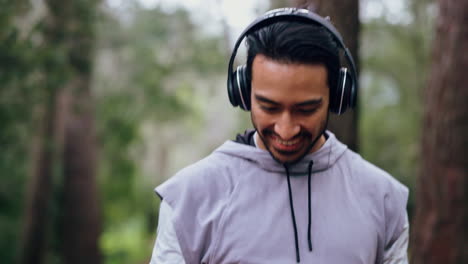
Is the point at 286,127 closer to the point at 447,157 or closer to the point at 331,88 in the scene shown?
the point at 331,88

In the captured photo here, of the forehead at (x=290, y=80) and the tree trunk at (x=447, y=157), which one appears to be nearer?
the forehead at (x=290, y=80)

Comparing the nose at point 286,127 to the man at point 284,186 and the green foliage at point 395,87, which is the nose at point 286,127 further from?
the green foliage at point 395,87

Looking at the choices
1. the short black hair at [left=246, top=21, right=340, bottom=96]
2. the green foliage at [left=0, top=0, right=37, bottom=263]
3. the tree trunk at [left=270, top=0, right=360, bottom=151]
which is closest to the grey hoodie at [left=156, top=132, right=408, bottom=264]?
the short black hair at [left=246, top=21, right=340, bottom=96]

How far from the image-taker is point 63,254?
1617 cm

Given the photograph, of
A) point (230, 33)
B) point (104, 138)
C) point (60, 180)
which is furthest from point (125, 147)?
point (230, 33)

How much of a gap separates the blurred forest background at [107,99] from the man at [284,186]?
655 cm

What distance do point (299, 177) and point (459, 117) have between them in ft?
14.6

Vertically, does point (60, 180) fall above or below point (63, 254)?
above

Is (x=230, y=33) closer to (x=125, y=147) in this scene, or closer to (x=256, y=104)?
(x=125, y=147)

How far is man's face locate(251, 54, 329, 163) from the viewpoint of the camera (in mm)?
2289

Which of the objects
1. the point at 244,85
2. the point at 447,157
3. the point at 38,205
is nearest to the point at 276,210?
the point at 244,85

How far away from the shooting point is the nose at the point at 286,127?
2.31 metres

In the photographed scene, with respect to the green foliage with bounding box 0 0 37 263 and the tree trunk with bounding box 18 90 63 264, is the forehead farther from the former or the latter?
the tree trunk with bounding box 18 90 63 264

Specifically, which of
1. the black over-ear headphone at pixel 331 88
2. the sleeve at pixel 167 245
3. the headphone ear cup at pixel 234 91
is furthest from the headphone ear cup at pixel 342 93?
the sleeve at pixel 167 245
